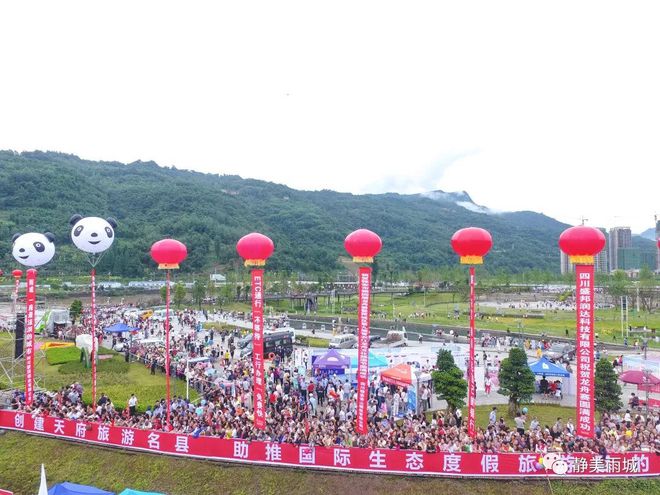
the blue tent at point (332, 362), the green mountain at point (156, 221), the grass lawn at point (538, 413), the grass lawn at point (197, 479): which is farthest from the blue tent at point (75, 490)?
the green mountain at point (156, 221)

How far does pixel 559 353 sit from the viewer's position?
34.1 m

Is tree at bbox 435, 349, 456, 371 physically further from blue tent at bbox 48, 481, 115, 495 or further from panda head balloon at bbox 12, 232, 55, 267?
panda head balloon at bbox 12, 232, 55, 267

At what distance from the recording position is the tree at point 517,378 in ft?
65.3

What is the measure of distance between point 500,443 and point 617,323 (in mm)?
48566

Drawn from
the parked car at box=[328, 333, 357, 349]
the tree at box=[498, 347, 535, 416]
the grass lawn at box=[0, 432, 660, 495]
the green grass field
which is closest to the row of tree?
the tree at box=[498, 347, 535, 416]

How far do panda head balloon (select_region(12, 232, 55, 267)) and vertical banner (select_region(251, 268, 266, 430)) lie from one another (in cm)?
989

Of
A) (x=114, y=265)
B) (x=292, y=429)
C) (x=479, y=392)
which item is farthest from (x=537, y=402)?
(x=114, y=265)

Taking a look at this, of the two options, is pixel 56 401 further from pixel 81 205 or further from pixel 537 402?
pixel 81 205

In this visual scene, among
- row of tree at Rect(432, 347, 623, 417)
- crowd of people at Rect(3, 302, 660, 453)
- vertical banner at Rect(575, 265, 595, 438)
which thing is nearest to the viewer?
vertical banner at Rect(575, 265, 595, 438)

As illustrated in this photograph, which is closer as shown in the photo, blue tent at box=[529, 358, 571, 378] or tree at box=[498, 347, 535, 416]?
tree at box=[498, 347, 535, 416]

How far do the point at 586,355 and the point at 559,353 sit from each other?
23.0 metres

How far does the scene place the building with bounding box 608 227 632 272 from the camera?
181 meters

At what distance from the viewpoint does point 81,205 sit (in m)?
Answer: 132

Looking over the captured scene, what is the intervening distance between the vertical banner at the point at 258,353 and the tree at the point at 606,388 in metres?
13.4
